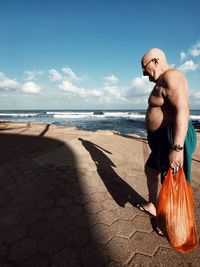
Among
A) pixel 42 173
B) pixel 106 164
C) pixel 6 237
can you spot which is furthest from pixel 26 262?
pixel 106 164

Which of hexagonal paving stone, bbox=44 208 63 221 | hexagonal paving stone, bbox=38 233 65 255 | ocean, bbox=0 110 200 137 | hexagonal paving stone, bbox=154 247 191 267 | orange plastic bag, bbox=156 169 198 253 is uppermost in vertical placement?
orange plastic bag, bbox=156 169 198 253

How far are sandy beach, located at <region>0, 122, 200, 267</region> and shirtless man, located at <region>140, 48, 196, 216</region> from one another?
2.41 feet

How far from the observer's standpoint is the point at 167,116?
2.23m

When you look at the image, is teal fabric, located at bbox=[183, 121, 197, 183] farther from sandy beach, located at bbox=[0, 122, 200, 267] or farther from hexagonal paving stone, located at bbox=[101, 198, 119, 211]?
hexagonal paving stone, located at bbox=[101, 198, 119, 211]

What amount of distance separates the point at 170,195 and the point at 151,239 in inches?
20.2

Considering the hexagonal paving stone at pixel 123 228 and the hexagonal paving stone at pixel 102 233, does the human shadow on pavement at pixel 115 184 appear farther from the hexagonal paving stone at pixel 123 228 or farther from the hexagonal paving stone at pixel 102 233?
the hexagonal paving stone at pixel 102 233

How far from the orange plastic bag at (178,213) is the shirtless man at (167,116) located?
0.50ft

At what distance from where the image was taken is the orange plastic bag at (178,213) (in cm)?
200

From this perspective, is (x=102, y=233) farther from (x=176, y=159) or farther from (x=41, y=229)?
(x=176, y=159)

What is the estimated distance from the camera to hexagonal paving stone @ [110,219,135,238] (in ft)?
7.52

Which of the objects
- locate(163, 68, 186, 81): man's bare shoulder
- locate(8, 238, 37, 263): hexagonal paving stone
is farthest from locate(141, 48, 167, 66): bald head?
locate(8, 238, 37, 263): hexagonal paving stone

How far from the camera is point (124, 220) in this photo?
256cm

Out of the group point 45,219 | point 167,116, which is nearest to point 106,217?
point 45,219

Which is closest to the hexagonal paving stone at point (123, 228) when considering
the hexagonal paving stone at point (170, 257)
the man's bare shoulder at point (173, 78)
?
the hexagonal paving stone at point (170, 257)
